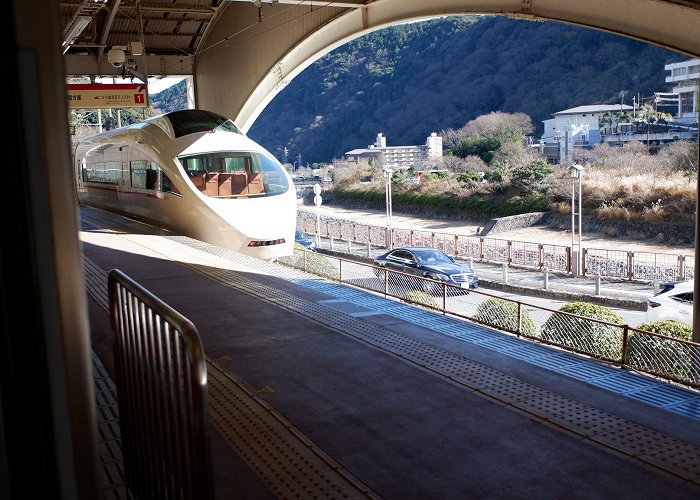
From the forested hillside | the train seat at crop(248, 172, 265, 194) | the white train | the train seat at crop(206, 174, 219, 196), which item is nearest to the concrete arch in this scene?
the white train

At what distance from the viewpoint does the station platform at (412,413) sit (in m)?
Result: 4.00

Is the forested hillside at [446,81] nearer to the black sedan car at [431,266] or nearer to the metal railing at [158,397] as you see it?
the black sedan car at [431,266]

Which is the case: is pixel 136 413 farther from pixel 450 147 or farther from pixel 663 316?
pixel 450 147

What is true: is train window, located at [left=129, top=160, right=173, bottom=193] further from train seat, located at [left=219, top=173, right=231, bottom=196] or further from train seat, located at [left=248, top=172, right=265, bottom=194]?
train seat, located at [left=248, top=172, right=265, bottom=194]

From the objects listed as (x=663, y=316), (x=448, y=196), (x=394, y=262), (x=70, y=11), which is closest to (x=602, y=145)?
(x=448, y=196)

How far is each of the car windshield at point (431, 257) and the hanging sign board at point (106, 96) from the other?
9.67 meters

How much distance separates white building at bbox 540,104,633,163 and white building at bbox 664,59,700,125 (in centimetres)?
394

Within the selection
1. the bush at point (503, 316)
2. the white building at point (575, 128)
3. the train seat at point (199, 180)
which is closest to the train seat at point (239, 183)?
the train seat at point (199, 180)

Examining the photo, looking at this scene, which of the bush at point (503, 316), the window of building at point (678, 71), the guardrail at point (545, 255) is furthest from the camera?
the window of building at point (678, 71)

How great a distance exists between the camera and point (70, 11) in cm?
1597

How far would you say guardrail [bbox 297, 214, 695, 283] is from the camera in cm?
2477

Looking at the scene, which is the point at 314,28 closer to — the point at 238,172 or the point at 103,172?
the point at 238,172

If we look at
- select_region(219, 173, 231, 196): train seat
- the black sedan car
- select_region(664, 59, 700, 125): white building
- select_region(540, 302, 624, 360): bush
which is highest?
select_region(664, 59, 700, 125): white building

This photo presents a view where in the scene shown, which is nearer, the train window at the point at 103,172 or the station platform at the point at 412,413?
the station platform at the point at 412,413
